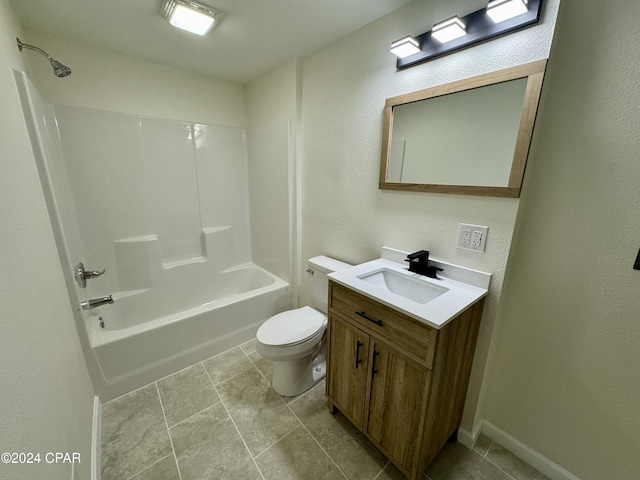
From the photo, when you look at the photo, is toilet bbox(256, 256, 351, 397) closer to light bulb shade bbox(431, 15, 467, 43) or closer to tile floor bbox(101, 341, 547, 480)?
tile floor bbox(101, 341, 547, 480)

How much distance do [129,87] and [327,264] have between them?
2070mm

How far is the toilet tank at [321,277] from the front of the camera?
1833mm

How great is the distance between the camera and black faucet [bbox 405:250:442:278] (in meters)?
1.35

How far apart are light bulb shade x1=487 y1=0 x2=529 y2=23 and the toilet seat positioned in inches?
68.1

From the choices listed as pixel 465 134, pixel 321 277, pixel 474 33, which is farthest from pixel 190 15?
pixel 321 277

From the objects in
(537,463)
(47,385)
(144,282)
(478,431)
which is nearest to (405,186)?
(478,431)

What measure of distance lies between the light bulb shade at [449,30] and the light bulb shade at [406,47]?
4.0 inches

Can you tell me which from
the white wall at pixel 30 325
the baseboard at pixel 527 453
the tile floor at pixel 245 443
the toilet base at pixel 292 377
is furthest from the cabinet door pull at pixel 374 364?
the white wall at pixel 30 325

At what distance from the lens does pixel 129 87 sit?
2.00m

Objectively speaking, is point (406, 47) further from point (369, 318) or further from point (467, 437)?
point (467, 437)

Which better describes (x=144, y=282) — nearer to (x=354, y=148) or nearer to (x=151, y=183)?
(x=151, y=183)

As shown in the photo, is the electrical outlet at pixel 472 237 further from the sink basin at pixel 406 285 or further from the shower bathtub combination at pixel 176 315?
the shower bathtub combination at pixel 176 315

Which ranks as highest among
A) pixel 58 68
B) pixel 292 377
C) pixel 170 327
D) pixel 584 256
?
pixel 58 68

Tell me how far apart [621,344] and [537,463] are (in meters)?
0.75
